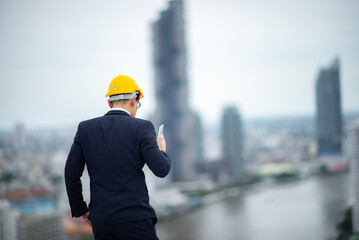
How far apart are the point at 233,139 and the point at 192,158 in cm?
200

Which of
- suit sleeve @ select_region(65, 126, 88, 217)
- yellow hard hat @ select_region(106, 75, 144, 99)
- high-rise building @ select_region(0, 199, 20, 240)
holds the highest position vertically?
yellow hard hat @ select_region(106, 75, 144, 99)

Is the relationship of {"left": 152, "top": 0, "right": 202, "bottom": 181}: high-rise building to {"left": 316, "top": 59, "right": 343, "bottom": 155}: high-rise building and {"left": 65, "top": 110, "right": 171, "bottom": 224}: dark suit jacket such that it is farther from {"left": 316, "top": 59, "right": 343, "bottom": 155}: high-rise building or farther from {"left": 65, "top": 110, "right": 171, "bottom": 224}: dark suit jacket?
{"left": 65, "top": 110, "right": 171, "bottom": 224}: dark suit jacket

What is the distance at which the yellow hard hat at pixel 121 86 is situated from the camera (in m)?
0.51

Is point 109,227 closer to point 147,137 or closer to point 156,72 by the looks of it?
point 147,137

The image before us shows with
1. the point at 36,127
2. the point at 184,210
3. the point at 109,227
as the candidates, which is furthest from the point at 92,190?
the point at 36,127

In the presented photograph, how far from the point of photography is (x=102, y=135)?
486 millimetres

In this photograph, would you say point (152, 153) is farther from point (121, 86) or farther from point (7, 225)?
point (7, 225)

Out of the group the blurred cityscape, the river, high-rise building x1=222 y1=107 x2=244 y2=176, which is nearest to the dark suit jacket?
the blurred cityscape

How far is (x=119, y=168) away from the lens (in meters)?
0.48

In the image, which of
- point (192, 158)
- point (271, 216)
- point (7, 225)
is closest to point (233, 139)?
point (192, 158)

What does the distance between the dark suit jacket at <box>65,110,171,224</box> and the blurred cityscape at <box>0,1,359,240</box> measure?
5578 millimetres

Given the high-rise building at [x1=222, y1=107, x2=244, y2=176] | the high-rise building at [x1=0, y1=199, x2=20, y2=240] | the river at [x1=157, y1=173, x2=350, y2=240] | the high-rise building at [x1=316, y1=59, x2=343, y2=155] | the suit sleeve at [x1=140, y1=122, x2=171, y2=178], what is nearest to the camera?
the suit sleeve at [x1=140, y1=122, x2=171, y2=178]

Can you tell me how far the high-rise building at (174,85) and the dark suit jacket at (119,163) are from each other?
50.9 feet

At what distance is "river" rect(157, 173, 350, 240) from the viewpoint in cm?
670
